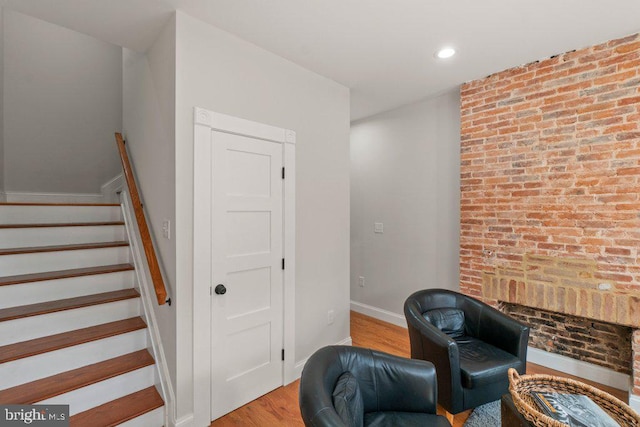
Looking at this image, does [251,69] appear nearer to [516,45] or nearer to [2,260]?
[516,45]

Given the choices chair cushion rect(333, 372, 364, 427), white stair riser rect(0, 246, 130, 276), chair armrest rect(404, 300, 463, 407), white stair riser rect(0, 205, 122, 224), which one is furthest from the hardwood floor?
white stair riser rect(0, 205, 122, 224)

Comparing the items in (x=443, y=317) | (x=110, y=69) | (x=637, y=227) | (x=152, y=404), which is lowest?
(x=152, y=404)

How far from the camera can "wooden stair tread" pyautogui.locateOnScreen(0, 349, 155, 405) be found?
173cm

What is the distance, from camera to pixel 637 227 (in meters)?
2.27

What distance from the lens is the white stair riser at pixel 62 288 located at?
2150 mm

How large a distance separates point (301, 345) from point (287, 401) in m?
0.49

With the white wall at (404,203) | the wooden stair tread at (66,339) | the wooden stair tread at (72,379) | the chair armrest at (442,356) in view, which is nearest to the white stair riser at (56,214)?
the wooden stair tread at (66,339)

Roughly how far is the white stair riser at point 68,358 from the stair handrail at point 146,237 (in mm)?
572

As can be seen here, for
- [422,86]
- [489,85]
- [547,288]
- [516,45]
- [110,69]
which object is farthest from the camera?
[110,69]

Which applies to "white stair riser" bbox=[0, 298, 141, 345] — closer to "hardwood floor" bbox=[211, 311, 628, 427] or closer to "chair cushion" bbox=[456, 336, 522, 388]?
"hardwood floor" bbox=[211, 311, 628, 427]

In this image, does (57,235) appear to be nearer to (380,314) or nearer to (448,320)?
(448,320)

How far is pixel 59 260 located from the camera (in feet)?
8.20

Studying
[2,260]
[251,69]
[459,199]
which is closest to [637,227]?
[459,199]

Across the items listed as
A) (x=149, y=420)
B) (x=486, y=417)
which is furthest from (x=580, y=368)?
(x=149, y=420)
